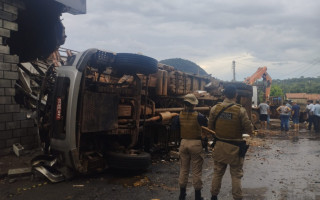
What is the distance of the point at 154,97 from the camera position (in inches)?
309

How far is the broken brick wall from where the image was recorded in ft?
23.1

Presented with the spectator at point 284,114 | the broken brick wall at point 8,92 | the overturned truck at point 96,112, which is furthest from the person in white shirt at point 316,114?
the broken brick wall at point 8,92

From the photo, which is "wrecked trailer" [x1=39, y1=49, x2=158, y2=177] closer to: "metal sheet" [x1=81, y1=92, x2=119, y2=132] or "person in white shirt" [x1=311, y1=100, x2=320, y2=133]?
"metal sheet" [x1=81, y1=92, x2=119, y2=132]

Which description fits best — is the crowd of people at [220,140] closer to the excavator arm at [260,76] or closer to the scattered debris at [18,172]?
the scattered debris at [18,172]

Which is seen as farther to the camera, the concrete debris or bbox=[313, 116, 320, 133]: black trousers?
bbox=[313, 116, 320, 133]: black trousers

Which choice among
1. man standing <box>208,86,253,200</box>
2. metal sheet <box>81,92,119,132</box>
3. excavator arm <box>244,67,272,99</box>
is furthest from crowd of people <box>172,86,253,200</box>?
excavator arm <box>244,67,272,99</box>

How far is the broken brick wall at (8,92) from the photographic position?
7.04 meters

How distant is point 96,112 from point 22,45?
807cm

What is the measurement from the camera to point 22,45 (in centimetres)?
1130

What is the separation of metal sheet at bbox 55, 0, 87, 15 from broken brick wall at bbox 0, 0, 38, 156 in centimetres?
218

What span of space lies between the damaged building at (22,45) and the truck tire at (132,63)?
3402mm

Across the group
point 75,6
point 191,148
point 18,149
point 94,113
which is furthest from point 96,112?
point 75,6

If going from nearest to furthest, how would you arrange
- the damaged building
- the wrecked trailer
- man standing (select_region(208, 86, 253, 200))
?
man standing (select_region(208, 86, 253, 200)) → the wrecked trailer → the damaged building

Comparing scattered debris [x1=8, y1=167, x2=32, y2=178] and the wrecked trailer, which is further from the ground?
the wrecked trailer
